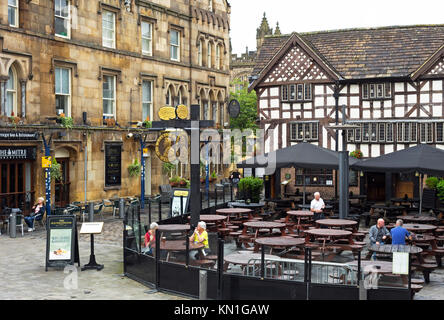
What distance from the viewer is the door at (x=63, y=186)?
90.9ft

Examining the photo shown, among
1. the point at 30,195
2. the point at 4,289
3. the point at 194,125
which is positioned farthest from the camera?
the point at 30,195

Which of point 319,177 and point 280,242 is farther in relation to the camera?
point 319,177

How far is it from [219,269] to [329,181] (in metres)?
21.4

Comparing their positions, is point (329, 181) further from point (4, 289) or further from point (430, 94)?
point (4, 289)

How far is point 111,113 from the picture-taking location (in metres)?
30.9

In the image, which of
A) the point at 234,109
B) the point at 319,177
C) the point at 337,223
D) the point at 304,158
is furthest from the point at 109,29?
the point at 337,223

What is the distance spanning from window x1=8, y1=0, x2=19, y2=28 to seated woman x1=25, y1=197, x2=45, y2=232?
7265mm

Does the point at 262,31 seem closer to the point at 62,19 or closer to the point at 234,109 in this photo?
the point at 62,19

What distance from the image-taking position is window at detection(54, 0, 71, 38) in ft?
90.2

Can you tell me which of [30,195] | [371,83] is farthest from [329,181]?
[30,195]

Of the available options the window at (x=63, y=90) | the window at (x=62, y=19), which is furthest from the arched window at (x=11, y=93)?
the window at (x=62, y=19)

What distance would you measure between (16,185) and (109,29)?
9.61m

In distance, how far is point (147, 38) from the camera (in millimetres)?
33438

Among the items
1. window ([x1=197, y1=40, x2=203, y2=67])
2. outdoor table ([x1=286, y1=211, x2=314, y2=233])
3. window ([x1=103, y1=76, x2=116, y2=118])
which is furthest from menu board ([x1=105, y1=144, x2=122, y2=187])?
outdoor table ([x1=286, y1=211, x2=314, y2=233])
